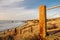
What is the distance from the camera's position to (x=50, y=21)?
4.27 m

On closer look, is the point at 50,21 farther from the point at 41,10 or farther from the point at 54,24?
the point at 41,10

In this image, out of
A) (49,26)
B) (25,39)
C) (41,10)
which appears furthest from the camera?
(49,26)

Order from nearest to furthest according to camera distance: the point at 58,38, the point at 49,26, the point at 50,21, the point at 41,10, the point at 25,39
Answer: the point at 58,38 < the point at 41,10 < the point at 25,39 < the point at 49,26 < the point at 50,21

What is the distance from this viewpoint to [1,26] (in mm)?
5906

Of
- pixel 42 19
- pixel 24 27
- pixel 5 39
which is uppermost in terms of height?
pixel 42 19

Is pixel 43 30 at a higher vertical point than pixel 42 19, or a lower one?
lower

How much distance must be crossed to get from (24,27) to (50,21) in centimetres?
75

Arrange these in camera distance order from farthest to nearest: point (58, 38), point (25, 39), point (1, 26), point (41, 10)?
1. point (1, 26)
2. point (25, 39)
3. point (41, 10)
4. point (58, 38)

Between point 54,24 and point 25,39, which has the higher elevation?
point 54,24

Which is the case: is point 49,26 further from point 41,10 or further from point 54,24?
point 41,10

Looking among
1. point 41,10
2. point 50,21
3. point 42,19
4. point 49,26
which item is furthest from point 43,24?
point 50,21

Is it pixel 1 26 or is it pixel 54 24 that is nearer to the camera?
pixel 54 24

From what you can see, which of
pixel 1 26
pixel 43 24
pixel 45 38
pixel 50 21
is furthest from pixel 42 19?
pixel 1 26

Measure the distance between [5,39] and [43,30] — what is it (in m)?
1.41
